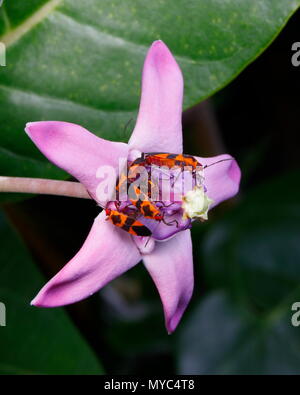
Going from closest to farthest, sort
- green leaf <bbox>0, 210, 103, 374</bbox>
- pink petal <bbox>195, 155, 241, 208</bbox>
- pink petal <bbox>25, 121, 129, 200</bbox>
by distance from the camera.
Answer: pink petal <bbox>25, 121, 129, 200</bbox>
pink petal <bbox>195, 155, 241, 208</bbox>
green leaf <bbox>0, 210, 103, 374</bbox>

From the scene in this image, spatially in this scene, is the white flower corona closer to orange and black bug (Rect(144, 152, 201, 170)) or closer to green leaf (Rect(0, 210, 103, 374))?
orange and black bug (Rect(144, 152, 201, 170))

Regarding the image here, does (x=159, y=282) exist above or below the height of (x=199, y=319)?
below

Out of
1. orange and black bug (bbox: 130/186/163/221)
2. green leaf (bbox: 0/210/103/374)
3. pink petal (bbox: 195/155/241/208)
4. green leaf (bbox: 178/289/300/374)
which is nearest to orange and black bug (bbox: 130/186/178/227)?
orange and black bug (bbox: 130/186/163/221)

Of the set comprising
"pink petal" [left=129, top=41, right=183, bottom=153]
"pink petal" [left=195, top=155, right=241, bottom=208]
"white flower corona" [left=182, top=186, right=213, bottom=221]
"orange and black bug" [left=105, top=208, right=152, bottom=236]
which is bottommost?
"orange and black bug" [left=105, top=208, right=152, bottom=236]

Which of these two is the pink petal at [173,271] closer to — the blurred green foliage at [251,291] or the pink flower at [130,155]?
the pink flower at [130,155]

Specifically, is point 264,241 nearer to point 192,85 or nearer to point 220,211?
point 220,211
